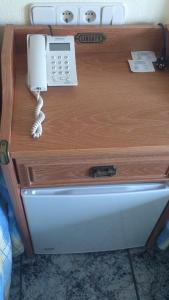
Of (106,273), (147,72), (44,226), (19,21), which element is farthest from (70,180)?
(106,273)

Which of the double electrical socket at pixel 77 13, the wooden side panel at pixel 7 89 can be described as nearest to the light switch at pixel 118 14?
the double electrical socket at pixel 77 13

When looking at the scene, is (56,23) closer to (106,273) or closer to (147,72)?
(147,72)

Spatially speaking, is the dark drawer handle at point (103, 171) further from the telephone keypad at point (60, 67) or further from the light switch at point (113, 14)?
the light switch at point (113, 14)

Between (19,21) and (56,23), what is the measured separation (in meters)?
0.11

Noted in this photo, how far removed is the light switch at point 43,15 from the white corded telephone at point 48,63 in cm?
5

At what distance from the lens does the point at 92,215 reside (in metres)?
0.91

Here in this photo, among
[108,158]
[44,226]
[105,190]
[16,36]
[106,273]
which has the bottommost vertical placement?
[106,273]

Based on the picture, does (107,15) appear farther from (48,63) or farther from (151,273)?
(151,273)

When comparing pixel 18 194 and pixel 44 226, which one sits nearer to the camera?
pixel 18 194

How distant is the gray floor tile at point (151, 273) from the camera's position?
115 centimetres

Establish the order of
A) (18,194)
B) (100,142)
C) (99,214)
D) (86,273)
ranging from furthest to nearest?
(86,273) < (99,214) < (18,194) < (100,142)

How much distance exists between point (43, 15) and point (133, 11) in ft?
0.90

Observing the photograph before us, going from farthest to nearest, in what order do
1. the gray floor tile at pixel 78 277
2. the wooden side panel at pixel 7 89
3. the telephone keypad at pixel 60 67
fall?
the gray floor tile at pixel 78 277, the telephone keypad at pixel 60 67, the wooden side panel at pixel 7 89

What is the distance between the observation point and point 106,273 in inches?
46.8
